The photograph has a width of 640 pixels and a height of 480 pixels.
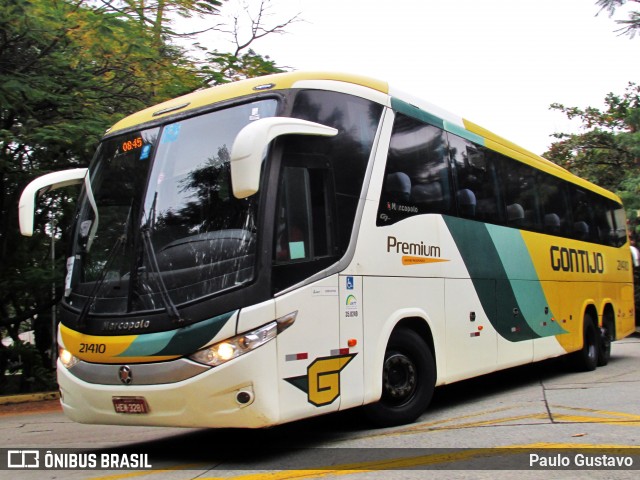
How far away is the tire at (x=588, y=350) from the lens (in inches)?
477

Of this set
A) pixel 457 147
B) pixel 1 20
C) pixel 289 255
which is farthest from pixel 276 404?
pixel 1 20

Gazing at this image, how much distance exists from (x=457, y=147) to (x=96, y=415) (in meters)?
5.43

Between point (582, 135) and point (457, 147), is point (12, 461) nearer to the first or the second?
point (457, 147)

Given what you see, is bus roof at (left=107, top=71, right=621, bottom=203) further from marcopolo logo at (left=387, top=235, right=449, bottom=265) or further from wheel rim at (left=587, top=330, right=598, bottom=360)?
wheel rim at (left=587, top=330, right=598, bottom=360)

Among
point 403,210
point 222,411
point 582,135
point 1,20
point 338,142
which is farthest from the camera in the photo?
point 582,135

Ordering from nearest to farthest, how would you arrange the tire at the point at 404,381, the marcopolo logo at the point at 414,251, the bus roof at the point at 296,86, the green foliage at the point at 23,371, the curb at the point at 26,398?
the bus roof at the point at 296,86, the tire at the point at 404,381, the marcopolo logo at the point at 414,251, the curb at the point at 26,398, the green foliage at the point at 23,371

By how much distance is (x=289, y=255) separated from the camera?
563 cm

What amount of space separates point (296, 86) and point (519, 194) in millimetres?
5329

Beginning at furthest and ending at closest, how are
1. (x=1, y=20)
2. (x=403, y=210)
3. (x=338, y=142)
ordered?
(x=1, y=20)
(x=403, y=210)
(x=338, y=142)

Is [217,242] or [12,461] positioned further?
[12,461]

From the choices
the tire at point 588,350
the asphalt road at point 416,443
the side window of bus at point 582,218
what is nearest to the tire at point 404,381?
the asphalt road at point 416,443

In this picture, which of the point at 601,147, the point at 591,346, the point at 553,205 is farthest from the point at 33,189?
the point at 601,147

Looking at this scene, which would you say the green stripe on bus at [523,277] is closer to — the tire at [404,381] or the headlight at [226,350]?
the tire at [404,381]

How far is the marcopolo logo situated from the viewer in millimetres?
6852
